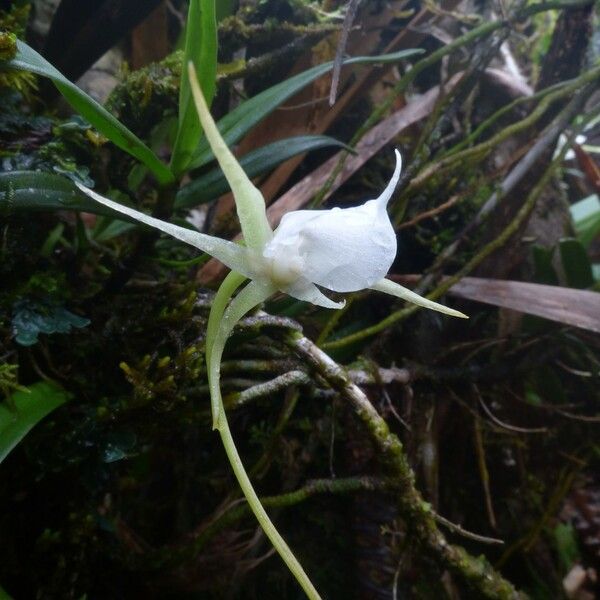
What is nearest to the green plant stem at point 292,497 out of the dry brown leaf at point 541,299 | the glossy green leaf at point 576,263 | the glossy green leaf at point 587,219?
the dry brown leaf at point 541,299

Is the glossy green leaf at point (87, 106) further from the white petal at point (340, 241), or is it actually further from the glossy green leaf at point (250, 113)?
the white petal at point (340, 241)

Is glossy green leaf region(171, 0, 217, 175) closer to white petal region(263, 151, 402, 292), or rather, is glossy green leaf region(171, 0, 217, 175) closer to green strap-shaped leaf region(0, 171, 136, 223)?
green strap-shaped leaf region(0, 171, 136, 223)

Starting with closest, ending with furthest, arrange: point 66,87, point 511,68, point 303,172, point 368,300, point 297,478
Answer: point 66,87, point 297,478, point 368,300, point 303,172, point 511,68

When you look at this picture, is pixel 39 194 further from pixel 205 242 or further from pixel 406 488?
pixel 406 488

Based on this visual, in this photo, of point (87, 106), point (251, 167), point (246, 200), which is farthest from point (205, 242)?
point (251, 167)

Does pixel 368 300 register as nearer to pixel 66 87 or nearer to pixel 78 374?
pixel 78 374

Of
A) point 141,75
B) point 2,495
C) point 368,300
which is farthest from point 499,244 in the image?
point 2,495

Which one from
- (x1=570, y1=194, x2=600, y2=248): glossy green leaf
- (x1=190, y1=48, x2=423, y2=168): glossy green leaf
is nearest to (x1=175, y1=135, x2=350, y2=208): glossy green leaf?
(x1=190, y1=48, x2=423, y2=168): glossy green leaf
